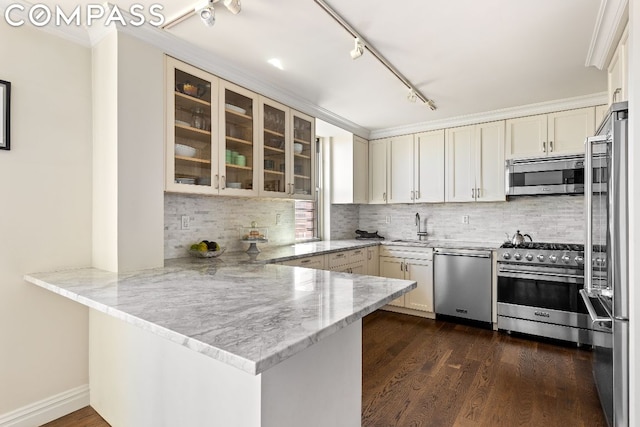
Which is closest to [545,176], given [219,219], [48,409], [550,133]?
[550,133]

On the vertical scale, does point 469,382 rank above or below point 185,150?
below

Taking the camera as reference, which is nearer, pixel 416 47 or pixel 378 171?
pixel 416 47

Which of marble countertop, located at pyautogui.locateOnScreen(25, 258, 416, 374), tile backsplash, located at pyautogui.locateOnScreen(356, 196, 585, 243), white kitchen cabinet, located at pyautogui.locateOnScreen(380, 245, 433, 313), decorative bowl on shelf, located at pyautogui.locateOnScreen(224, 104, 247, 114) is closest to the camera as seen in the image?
marble countertop, located at pyautogui.locateOnScreen(25, 258, 416, 374)

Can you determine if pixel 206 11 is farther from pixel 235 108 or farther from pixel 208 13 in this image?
pixel 235 108

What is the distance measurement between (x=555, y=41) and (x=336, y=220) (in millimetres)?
3036

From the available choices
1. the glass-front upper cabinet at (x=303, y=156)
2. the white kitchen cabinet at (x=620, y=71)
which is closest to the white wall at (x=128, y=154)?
the glass-front upper cabinet at (x=303, y=156)

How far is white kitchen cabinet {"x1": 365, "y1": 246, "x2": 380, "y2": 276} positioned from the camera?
4.17 metres

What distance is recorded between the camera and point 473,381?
2.51 meters

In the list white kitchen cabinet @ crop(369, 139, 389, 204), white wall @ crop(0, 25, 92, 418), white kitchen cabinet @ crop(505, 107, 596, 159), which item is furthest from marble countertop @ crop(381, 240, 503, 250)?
white wall @ crop(0, 25, 92, 418)

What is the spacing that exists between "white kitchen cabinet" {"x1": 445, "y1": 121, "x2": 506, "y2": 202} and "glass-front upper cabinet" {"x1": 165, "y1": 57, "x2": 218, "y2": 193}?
288 centimetres

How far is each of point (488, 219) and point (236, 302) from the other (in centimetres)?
375

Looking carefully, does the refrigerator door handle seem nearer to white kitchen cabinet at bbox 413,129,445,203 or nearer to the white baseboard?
white kitchen cabinet at bbox 413,129,445,203

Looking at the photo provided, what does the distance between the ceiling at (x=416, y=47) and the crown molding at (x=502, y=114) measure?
0.12 metres

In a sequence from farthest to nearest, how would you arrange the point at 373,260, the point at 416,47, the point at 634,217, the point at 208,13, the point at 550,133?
the point at 373,260 < the point at 550,133 < the point at 416,47 < the point at 208,13 < the point at 634,217
